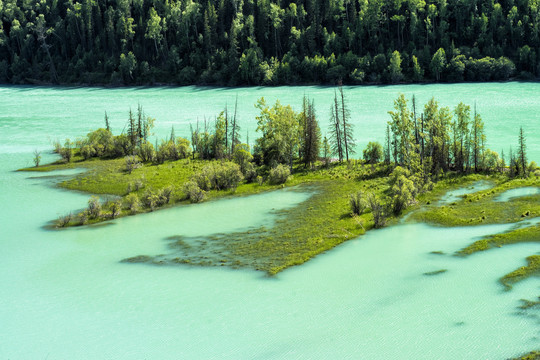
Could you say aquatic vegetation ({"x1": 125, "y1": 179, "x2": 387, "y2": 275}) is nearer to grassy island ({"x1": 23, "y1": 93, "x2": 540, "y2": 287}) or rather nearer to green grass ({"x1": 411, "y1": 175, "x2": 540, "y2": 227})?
grassy island ({"x1": 23, "y1": 93, "x2": 540, "y2": 287})

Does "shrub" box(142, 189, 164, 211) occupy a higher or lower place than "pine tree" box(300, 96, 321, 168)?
lower

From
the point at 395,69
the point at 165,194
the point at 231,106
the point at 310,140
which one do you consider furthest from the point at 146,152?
the point at 395,69

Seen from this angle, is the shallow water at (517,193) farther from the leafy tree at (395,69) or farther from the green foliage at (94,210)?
the leafy tree at (395,69)

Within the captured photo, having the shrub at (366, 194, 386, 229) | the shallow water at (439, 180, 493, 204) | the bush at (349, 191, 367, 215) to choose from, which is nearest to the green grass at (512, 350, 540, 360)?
the shrub at (366, 194, 386, 229)

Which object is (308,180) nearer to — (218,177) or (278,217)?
(218,177)

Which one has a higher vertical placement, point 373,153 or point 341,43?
point 341,43

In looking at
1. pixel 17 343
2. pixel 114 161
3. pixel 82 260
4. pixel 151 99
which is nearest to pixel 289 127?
pixel 114 161
